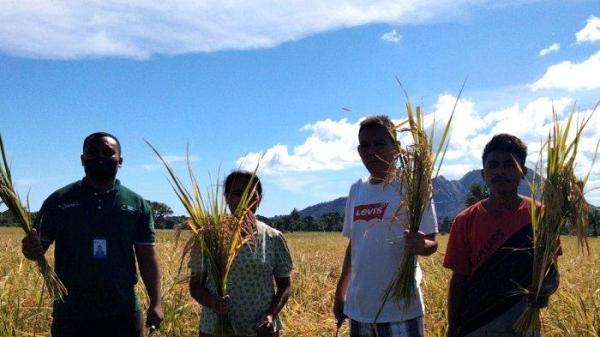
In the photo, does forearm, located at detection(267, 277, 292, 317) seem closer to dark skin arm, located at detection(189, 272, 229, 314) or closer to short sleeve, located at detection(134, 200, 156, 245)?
dark skin arm, located at detection(189, 272, 229, 314)

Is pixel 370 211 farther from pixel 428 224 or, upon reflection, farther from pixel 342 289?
pixel 342 289

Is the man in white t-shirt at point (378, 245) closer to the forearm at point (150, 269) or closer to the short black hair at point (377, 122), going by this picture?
the short black hair at point (377, 122)

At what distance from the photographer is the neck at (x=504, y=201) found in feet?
9.80

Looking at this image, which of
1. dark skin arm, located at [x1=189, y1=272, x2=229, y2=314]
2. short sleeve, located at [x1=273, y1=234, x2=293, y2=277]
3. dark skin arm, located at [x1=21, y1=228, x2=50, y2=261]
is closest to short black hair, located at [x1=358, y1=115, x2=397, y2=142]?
short sleeve, located at [x1=273, y1=234, x2=293, y2=277]

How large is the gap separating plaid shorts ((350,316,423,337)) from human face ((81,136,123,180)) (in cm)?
177

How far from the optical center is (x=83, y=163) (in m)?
3.45

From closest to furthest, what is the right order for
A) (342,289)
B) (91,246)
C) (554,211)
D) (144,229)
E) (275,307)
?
(554,211)
(275,307)
(91,246)
(342,289)
(144,229)

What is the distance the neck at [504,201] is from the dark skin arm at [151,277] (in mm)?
2101

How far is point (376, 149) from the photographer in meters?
3.13

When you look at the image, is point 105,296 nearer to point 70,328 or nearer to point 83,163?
point 70,328

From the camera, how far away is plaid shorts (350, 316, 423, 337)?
2936 millimetres

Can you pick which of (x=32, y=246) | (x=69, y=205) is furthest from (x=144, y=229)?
(x=32, y=246)

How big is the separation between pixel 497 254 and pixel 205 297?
1533mm

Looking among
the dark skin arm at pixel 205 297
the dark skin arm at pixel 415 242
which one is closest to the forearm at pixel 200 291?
the dark skin arm at pixel 205 297
